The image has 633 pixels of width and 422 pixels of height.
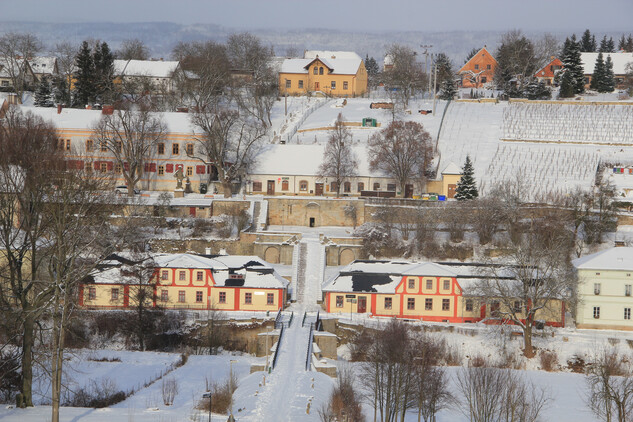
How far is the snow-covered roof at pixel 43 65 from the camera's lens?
9819 cm

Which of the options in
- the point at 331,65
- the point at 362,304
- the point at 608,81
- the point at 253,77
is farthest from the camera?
the point at 331,65

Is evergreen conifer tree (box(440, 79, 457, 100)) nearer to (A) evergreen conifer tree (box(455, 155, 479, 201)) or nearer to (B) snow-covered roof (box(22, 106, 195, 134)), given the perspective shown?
(A) evergreen conifer tree (box(455, 155, 479, 201))


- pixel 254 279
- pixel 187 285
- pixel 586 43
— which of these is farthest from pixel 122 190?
pixel 586 43

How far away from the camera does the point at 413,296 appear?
53.9m

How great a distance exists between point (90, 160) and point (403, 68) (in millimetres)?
40489

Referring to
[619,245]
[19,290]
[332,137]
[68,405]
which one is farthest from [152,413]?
[332,137]

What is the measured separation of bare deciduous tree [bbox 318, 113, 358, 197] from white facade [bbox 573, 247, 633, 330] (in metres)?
19.7

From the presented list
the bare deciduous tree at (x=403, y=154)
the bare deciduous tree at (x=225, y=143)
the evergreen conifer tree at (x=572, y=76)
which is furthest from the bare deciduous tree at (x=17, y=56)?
the evergreen conifer tree at (x=572, y=76)

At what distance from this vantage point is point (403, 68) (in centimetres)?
9862

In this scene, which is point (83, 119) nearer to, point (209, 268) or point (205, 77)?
point (205, 77)

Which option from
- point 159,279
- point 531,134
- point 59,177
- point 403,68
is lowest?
point 159,279

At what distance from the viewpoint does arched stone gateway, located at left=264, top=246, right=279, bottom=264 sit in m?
60.1

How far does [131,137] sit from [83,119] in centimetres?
566

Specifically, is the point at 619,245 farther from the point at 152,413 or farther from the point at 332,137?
the point at 152,413
